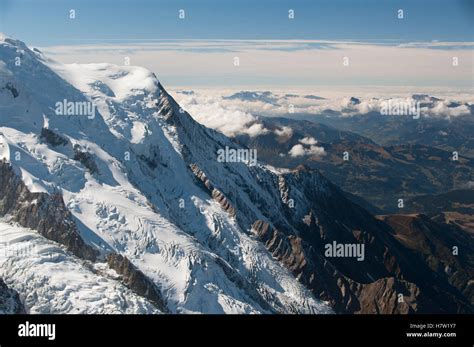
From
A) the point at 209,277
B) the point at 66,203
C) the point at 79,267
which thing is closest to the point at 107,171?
the point at 66,203

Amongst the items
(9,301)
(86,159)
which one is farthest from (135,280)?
(86,159)

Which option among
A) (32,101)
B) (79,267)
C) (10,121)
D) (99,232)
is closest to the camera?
(79,267)

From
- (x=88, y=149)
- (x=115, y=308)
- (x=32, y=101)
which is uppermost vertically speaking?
(x=32, y=101)

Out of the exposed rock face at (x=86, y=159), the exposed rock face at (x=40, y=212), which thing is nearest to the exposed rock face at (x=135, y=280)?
the exposed rock face at (x=40, y=212)

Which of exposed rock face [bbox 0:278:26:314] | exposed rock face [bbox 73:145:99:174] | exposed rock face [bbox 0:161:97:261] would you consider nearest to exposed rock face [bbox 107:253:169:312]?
exposed rock face [bbox 0:161:97:261]

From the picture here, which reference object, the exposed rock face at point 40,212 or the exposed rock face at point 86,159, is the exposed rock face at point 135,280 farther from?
the exposed rock face at point 86,159
